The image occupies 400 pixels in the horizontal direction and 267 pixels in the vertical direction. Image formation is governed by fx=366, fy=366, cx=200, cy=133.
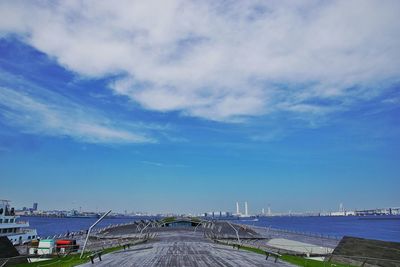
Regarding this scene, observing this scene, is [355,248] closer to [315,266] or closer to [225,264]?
[315,266]

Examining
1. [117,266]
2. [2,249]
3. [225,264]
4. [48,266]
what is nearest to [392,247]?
[225,264]

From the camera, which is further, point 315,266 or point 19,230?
point 19,230

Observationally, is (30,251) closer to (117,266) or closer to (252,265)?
(117,266)

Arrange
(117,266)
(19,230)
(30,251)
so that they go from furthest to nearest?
(19,230)
(30,251)
(117,266)

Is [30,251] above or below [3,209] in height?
below

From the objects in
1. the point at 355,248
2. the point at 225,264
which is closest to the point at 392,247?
the point at 355,248

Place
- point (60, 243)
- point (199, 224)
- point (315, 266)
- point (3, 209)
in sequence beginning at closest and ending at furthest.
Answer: point (315, 266) → point (60, 243) → point (3, 209) → point (199, 224)

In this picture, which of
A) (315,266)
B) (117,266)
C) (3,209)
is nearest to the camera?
(117,266)

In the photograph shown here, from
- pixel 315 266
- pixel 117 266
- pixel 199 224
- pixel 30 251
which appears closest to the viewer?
pixel 117 266

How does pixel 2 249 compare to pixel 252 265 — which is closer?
pixel 252 265
